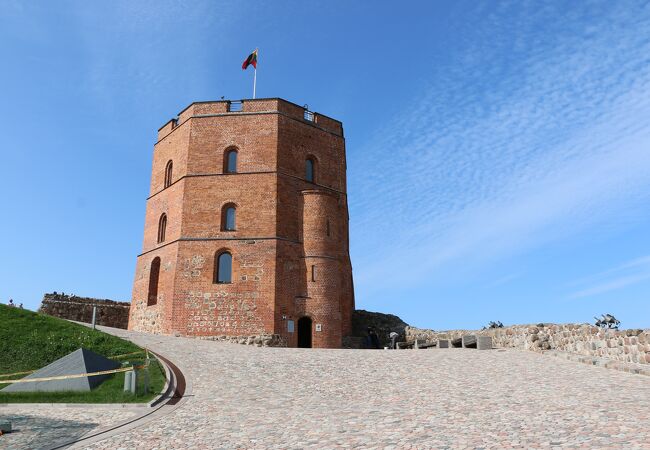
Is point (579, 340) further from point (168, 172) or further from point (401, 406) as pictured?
point (168, 172)

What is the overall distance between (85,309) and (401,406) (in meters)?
24.8

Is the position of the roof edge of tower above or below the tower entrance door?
above

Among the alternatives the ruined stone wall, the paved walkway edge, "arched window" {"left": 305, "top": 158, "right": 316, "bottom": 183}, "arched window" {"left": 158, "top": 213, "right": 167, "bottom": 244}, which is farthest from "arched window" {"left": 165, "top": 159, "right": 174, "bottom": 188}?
the paved walkway edge

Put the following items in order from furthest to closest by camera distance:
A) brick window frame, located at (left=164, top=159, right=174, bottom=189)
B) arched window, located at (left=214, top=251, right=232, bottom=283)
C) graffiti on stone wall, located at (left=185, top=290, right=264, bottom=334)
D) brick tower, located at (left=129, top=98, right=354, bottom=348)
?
brick window frame, located at (left=164, top=159, right=174, bottom=189)
arched window, located at (left=214, top=251, right=232, bottom=283)
brick tower, located at (left=129, top=98, right=354, bottom=348)
graffiti on stone wall, located at (left=185, top=290, right=264, bottom=334)

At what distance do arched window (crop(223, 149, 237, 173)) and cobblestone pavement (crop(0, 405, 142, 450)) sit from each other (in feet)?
57.3

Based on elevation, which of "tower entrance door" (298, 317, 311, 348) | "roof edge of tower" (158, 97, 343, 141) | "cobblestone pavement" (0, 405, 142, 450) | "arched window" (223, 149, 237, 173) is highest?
"roof edge of tower" (158, 97, 343, 141)

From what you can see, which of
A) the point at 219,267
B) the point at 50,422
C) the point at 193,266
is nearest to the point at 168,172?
the point at 193,266

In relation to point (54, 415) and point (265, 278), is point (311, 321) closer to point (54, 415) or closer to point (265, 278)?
point (265, 278)

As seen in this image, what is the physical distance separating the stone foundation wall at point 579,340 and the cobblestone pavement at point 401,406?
83 centimetres

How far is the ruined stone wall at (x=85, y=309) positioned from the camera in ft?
92.9

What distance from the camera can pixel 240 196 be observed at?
26.0 metres

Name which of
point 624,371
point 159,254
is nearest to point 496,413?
point 624,371

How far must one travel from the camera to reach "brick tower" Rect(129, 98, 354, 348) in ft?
80.1

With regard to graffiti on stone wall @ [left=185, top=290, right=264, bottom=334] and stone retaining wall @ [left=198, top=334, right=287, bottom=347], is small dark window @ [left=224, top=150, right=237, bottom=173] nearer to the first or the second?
graffiti on stone wall @ [left=185, top=290, right=264, bottom=334]
